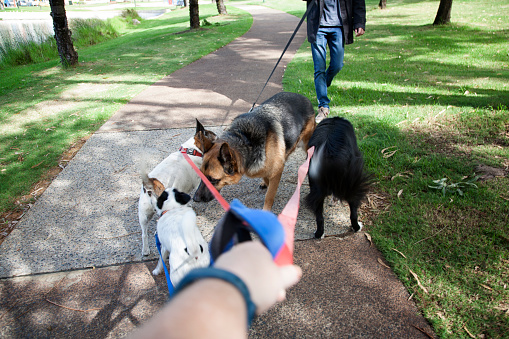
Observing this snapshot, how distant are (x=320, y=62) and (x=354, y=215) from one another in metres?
3.70

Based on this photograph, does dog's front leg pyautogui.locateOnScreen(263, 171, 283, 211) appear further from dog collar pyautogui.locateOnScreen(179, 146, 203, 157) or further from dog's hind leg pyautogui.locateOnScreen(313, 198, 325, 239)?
dog collar pyautogui.locateOnScreen(179, 146, 203, 157)

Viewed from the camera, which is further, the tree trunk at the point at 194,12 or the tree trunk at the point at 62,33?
the tree trunk at the point at 194,12

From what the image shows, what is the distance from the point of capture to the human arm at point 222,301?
2.07 feet

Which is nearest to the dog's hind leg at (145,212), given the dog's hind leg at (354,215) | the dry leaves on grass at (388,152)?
the dog's hind leg at (354,215)

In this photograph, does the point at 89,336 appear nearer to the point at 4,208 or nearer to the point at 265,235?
the point at 265,235

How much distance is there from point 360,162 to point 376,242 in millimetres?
886

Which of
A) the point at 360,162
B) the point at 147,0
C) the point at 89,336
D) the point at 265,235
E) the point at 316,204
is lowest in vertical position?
the point at 89,336

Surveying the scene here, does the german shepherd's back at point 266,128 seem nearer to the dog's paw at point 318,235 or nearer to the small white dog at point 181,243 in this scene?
the dog's paw at point 318,235

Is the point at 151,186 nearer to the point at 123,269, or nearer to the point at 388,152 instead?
the point at 123,269

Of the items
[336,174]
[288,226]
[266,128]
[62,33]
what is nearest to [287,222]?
[288,226]

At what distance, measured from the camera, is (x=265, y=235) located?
0.94 meters

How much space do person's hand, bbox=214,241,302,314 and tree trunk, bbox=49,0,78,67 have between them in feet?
43.1

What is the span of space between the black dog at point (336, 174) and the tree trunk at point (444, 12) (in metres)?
15.5

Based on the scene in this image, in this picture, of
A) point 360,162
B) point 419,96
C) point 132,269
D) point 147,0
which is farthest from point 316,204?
point 147,0
